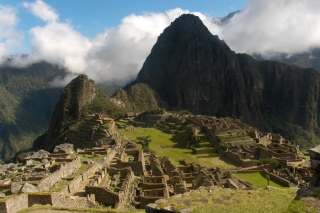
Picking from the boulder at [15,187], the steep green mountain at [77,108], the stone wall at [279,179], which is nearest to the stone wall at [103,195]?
the boulder at [15,187]

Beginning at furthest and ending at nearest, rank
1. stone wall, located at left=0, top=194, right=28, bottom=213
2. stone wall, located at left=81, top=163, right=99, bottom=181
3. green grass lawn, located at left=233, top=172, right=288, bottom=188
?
1. green grass lawn, located at left=233, top=172, right=288, bottom=188
2. stone wall, located at left=81, top=163, right=99, bottom=181
3. stone wall, located at left=0, top=194, right=28, bottom=213

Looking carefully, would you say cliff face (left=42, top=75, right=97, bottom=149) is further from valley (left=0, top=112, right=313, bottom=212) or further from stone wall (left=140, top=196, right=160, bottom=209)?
stone wall (left=140, top=196, right=160, bottom=209)

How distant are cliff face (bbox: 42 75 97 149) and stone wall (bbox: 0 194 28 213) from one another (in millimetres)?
81799

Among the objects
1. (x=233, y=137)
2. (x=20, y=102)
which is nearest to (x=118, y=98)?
(x=20, y=102)

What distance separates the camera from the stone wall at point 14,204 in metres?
10.4

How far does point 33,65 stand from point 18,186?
194621mm

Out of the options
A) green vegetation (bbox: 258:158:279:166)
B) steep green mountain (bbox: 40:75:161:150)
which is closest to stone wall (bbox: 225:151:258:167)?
green vegetation (bbox: 258:158:279:166)

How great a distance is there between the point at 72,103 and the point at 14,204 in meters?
95.4

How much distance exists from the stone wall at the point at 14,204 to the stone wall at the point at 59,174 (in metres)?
3.03

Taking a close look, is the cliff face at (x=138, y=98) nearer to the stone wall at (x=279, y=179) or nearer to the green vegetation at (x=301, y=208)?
the stone wall at (x=279, y=179)

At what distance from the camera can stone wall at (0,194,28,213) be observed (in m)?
10.4

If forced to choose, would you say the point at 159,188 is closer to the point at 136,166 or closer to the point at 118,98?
the point at 136,166

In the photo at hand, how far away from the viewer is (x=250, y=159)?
45000mm

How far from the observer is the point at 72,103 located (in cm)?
10306
